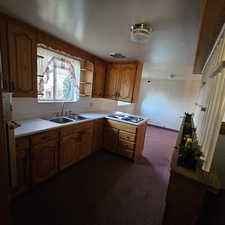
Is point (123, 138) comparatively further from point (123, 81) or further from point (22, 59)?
point (22, 59)

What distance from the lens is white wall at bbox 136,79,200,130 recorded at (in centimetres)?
512

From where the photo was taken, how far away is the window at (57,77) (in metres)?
2.31

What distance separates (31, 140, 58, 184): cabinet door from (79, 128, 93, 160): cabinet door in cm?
57

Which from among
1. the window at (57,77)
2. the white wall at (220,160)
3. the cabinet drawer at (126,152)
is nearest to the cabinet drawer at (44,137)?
the window at (57,77)

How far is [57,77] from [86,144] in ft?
4.85

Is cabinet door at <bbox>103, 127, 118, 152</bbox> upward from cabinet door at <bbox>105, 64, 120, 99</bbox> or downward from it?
downward

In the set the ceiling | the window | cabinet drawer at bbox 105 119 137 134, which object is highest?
the ceiling

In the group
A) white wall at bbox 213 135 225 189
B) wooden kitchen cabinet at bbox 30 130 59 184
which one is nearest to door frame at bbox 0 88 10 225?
wooden kitchen cabinet at bbox 30 130 59 184

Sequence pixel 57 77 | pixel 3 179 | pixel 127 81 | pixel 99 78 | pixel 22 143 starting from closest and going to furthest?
pixel 3 179 < pixel 22 143 < pixel 57 77 < pixel 127 81 < pixel 99 78

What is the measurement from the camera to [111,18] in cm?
137

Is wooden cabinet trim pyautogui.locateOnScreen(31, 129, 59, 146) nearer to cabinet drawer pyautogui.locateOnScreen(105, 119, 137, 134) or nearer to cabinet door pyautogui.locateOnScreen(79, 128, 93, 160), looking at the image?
cabinet door pyautogui.locateOnScreen(79, 128, 93, 160)

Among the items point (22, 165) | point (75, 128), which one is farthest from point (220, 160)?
point (22, 165)

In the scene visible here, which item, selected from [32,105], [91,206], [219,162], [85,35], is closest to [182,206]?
[219,162]

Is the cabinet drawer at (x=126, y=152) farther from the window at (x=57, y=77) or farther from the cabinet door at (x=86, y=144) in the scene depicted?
the window at (x=57, y=77)
